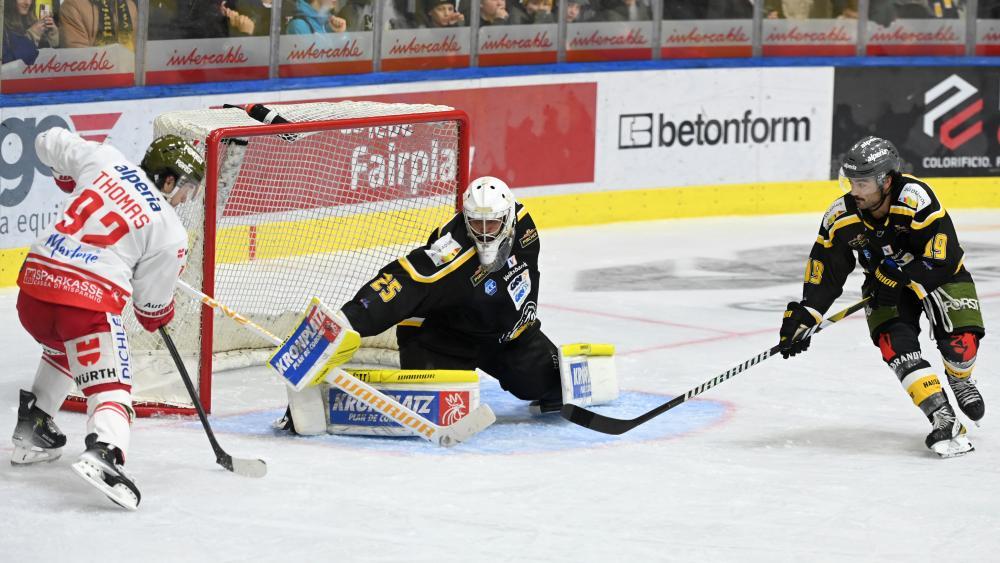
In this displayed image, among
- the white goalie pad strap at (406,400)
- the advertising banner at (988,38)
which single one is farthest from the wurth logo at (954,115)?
the white goalie pad strap at (406,400)

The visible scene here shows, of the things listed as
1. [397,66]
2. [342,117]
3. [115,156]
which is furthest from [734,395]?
[397,66]

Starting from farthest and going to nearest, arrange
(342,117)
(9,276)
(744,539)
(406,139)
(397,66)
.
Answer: (397,66) < (9,276) < (406,139) < (342,117) < (744,539)

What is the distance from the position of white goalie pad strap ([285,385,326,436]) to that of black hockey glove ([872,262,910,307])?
66.8 inches

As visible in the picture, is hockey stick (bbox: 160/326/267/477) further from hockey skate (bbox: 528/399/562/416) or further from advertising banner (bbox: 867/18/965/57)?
advertising banner (bbox: 867/18/965/57)

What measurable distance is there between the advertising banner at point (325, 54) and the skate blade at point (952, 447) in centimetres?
457

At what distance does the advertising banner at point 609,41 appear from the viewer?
959 centimetres

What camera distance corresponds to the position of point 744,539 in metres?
3.84

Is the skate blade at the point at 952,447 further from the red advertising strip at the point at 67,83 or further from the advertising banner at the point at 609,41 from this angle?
the advertising banner at the point at 609,41

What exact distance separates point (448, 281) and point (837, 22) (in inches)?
245

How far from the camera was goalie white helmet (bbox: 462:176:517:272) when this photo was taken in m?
4.66

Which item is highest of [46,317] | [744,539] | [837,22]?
[837,22]

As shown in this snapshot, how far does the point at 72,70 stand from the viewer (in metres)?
7.13

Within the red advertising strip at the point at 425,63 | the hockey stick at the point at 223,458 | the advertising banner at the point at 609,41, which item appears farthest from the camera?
the advertising banner at the point at 609,41

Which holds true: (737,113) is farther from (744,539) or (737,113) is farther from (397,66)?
(744,539)
